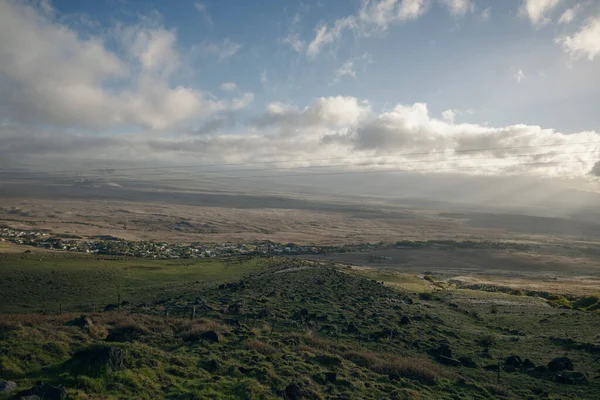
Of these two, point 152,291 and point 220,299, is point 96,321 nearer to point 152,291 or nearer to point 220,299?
point 220,299

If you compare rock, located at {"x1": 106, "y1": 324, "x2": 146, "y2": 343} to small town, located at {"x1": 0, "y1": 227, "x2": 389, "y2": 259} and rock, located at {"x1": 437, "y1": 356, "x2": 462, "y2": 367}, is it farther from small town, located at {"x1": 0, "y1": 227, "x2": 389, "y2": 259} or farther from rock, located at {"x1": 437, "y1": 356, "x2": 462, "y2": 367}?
small town, located at {"x1": 0, "y1": 227, "x2": 389, "y2": 259}

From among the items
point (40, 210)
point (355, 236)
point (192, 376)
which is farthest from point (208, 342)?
point (40, 210)

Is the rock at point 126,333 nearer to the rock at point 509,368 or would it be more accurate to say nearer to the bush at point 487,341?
the rock at point 509,368

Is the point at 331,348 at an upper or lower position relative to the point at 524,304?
upper

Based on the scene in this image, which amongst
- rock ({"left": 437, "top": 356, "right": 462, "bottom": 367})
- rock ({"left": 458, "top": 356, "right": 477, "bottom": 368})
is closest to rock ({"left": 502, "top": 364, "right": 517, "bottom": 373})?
rock ({"left": 458, "top": 356, "right": 477, "bottom": 368})

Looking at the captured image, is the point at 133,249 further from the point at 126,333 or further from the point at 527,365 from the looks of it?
the point at 527,365

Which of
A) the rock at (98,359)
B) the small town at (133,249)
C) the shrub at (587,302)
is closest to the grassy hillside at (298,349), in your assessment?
the rock at (98,359)
